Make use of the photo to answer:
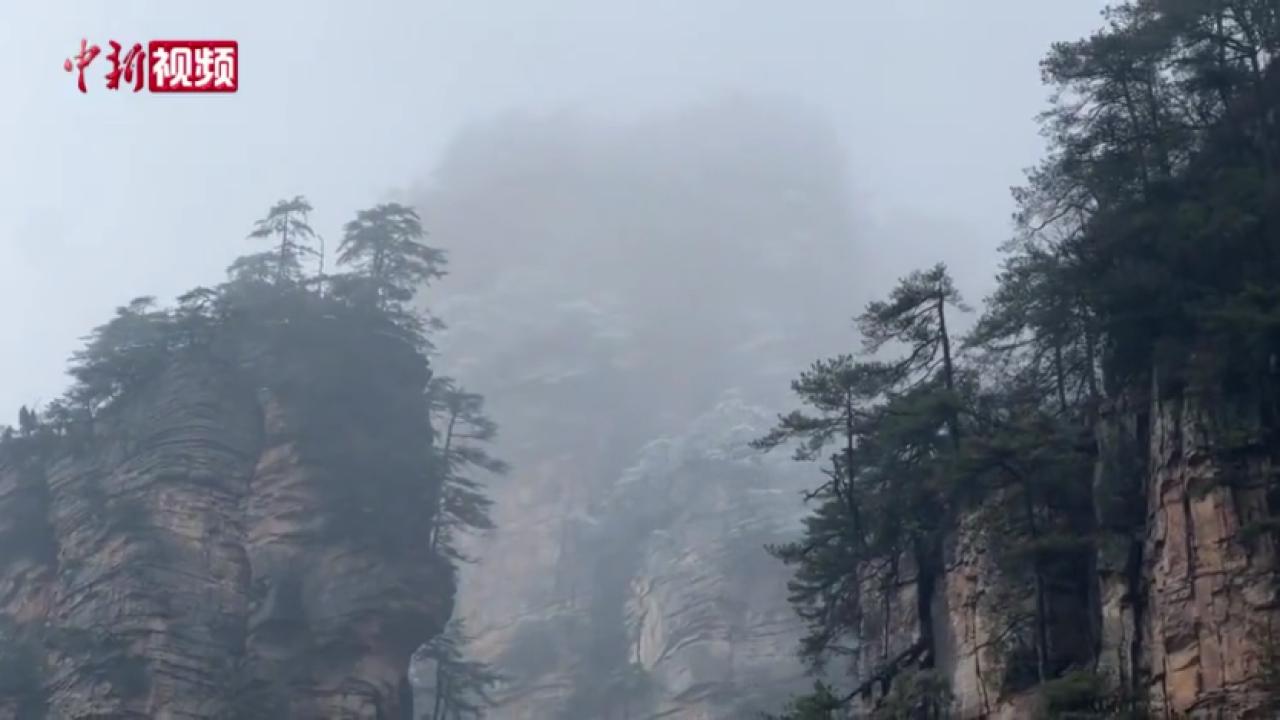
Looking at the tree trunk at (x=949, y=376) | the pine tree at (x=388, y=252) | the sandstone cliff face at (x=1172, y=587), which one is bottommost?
the sandstone cliff face at (x=1172, y=587)

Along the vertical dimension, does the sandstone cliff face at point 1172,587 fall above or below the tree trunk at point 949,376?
below

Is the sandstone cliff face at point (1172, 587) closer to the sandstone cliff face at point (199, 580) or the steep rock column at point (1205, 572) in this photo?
the steep rock column at point (1205, 572)

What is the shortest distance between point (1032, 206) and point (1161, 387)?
9414 millimetres

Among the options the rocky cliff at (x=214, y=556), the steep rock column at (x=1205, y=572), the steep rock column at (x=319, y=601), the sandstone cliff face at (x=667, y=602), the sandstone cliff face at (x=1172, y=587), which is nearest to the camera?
the steep rock column at (x=1205, y=572)

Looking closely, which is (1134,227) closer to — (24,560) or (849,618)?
(849,618)

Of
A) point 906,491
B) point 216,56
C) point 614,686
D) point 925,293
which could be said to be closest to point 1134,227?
point 925,293

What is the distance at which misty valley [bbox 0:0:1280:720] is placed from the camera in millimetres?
33906

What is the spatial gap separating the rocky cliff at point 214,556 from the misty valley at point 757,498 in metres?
0.13

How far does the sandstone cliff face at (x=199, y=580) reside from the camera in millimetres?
52969

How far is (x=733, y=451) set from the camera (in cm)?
10075

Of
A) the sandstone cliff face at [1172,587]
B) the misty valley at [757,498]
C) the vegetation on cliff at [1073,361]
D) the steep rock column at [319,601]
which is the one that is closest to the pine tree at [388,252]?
the misty valley at [757,498]

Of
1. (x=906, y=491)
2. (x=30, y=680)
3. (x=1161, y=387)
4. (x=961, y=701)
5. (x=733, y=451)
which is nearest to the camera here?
(x=1161, y=387)

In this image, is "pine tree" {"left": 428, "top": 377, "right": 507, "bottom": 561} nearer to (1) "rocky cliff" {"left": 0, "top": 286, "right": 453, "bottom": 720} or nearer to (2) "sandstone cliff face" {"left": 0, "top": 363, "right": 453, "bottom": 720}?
(1) "rocky cliff" {"left": 0, "top": 286, "right": 453, "bottom": 720}

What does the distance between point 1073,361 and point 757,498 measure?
178 ft
